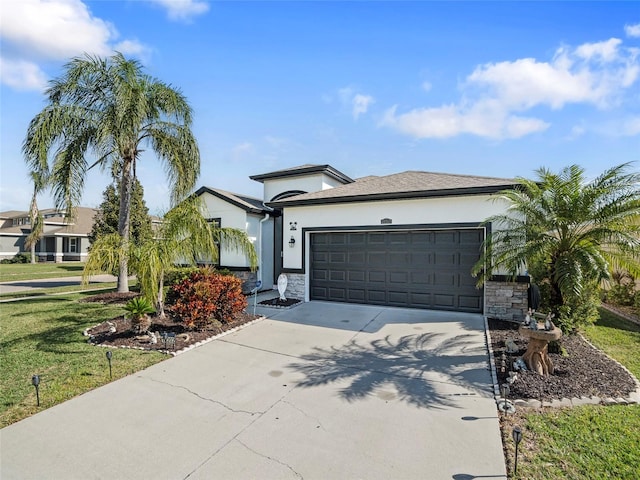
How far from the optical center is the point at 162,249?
7.62 metres

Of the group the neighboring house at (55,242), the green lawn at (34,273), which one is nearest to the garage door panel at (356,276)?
the green lawn at (34,273)

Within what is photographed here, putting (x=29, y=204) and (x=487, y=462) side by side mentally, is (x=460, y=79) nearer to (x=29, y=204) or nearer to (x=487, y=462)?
(x=487, y=462)

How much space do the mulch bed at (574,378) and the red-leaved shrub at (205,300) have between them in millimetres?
6148

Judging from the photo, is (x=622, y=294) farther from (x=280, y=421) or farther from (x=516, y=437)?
(x=280, y=421)

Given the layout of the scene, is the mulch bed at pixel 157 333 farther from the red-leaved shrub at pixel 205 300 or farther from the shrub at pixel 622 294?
the shrub at pixel 622 294

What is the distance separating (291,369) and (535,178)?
6805mm

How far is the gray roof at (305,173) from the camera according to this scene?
14.4 meters

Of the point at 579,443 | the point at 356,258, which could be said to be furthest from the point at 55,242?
the point at 579,443

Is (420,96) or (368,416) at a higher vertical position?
(420,96)

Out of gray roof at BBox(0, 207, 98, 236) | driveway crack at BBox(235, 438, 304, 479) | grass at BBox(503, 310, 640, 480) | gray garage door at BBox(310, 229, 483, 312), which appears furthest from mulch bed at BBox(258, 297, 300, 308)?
gray roof at BBox(0, 207, 98, 236)

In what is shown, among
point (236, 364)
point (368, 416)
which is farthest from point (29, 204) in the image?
point (368, 416)

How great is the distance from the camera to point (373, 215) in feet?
34.6

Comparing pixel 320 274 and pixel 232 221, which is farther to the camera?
pixel 232 221

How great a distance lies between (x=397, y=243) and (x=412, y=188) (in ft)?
5.86
